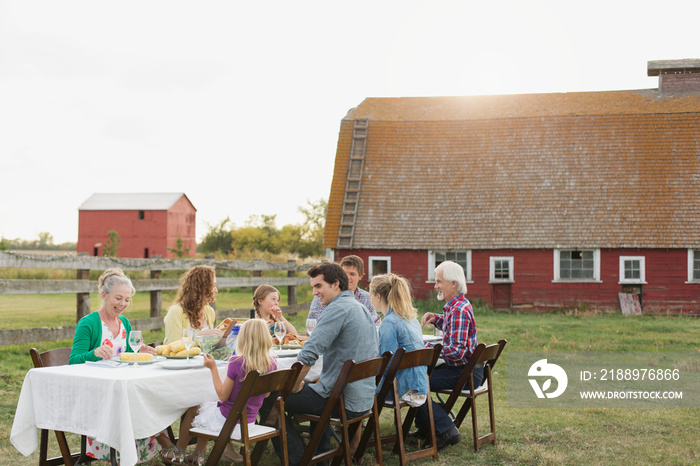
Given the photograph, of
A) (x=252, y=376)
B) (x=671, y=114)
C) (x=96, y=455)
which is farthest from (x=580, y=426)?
(x=671, y=114)

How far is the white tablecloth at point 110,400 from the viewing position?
Answer: 4.50 metres

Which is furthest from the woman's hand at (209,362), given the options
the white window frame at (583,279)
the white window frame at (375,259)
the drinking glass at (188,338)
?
the white window frame at (583,279)

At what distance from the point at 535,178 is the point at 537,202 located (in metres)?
0.94

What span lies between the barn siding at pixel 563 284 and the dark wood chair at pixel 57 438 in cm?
1646

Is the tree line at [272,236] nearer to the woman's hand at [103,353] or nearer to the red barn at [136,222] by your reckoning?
the red barn at [136,222]

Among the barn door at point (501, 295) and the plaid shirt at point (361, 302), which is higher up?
the plaid shirt at point (361, 302)

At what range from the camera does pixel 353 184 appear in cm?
2339

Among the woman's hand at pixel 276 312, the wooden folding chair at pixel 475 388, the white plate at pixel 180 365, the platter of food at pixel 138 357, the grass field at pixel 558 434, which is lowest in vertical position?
the grass field at pixel 558 434

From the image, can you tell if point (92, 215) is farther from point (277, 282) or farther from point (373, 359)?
point (373, 359)

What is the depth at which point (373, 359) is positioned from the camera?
522 cm

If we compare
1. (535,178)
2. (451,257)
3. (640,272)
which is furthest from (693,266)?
(451,257)

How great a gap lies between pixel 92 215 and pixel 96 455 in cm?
4973

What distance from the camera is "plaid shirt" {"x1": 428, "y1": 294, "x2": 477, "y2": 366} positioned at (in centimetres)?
644

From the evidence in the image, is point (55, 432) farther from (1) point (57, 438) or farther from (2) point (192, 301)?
(2) point (192, 301)
